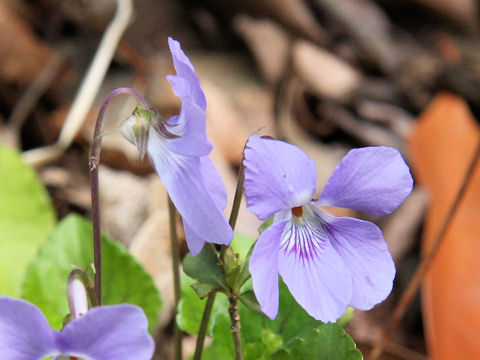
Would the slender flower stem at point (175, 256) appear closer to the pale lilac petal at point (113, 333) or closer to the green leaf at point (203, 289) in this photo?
the green leaf at point (203, 289)

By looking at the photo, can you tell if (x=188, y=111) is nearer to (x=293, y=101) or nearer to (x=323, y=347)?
(x=323, y=347)

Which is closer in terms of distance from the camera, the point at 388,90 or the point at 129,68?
the point at 129,68

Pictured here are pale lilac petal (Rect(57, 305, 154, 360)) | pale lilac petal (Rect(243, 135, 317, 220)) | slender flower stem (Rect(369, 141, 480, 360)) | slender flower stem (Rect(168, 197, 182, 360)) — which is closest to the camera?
pale lilac petal (Rect(57, 305, 154, 360))

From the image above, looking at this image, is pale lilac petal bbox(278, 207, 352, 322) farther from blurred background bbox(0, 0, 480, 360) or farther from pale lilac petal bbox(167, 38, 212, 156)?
blurred background bbox(0, 0, 480, 360)

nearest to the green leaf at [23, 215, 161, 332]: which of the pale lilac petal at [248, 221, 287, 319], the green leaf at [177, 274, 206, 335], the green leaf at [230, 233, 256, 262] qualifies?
the green leaf at [177, 274, 206, 335]

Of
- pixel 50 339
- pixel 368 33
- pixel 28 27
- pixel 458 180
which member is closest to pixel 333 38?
pixel 368 33

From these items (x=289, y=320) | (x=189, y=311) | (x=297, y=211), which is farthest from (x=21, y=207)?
(x=297, y=211)

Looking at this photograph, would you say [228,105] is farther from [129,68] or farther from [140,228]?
[140,228]

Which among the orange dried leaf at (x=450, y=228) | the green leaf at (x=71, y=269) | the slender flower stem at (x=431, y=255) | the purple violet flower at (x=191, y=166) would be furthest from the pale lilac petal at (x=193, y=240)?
the orange dried leaf at (x=450, y=228)
